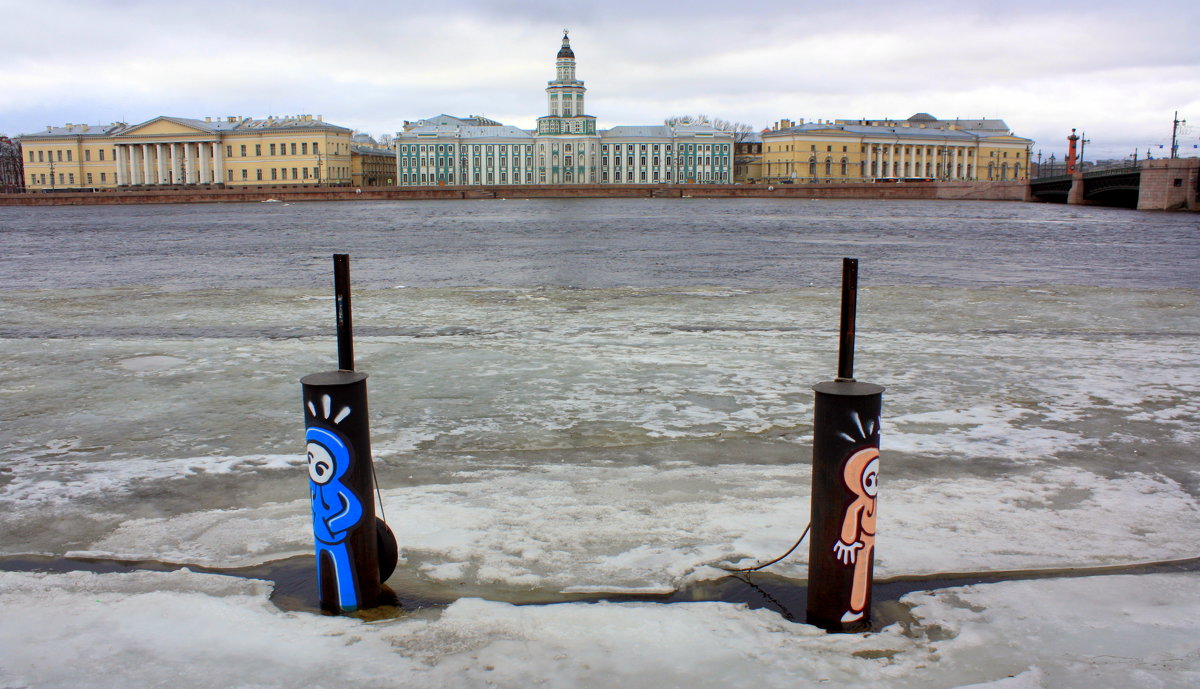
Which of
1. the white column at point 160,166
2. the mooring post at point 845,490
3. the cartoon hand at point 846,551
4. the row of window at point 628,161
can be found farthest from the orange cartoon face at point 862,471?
the white column at point 160,166

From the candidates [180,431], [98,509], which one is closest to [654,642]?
[98,509]

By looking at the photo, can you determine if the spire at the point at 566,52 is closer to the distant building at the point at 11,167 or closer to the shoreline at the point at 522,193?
the shoreline at the point at 522,193

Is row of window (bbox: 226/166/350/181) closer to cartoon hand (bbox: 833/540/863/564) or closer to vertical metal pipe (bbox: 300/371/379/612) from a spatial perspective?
vertical metal pipe (bbox: 300/371/379/612)

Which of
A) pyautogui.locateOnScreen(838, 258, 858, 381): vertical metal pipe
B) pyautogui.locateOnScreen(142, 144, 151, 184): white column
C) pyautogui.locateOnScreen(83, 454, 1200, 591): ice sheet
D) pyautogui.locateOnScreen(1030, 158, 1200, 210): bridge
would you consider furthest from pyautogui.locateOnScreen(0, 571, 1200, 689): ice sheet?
pyautogui.locateOnScreen(142, 144, 151, 184): white column

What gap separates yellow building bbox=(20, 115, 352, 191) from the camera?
10850cm

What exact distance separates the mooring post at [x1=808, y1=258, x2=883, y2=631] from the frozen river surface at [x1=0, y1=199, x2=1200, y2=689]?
12 centimetres

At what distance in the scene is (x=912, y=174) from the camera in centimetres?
12219

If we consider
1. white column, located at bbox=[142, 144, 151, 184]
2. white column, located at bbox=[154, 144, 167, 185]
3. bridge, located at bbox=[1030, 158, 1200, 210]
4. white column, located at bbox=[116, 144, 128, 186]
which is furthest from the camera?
white column, located at bbox=[116, 144, 128, 186]

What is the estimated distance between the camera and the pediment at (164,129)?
352 ft

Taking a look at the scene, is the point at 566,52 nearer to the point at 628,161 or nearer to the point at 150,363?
the point at 628,161

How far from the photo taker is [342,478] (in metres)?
2.68

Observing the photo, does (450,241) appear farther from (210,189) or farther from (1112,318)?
(210,189)

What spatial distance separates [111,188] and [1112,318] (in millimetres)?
118676

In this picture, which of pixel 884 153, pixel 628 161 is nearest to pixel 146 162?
pixel 628 161
